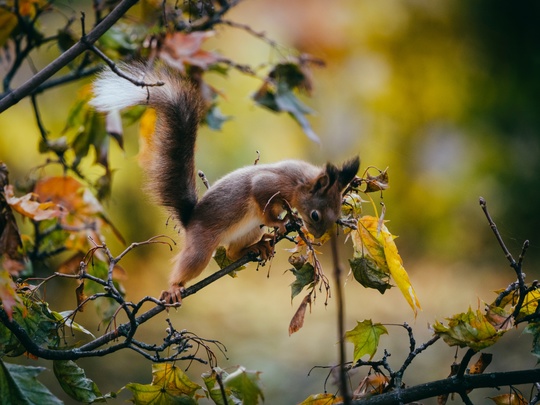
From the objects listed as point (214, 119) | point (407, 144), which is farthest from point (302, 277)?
point (407, 144)

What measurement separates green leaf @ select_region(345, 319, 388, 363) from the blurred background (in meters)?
2.28

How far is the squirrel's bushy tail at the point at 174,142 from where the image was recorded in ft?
5.77

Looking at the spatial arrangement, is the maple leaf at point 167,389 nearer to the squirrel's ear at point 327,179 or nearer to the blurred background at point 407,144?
the squirrel's ear at point 327,179

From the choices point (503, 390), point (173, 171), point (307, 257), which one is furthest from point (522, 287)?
point (503, 390)

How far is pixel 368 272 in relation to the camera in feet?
4.05

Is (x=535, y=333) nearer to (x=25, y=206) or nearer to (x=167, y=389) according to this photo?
(x=167, y=389)

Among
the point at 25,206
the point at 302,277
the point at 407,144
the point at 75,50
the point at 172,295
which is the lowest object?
the point at 407,144

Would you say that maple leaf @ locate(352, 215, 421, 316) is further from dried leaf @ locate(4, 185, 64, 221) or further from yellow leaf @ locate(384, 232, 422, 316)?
dried leaf @ locate(4, 185, 64, 221)

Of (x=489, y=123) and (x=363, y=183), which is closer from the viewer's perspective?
(x=363, y=183)

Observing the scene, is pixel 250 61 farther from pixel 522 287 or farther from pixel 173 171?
pixel 522 287

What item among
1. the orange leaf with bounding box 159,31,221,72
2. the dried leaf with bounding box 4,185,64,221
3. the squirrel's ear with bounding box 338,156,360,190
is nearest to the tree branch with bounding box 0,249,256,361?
the dried leaf with bounding box 4,185,64,221

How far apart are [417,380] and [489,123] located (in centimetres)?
163

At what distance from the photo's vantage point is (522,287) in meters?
1.06

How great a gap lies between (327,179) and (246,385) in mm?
815
